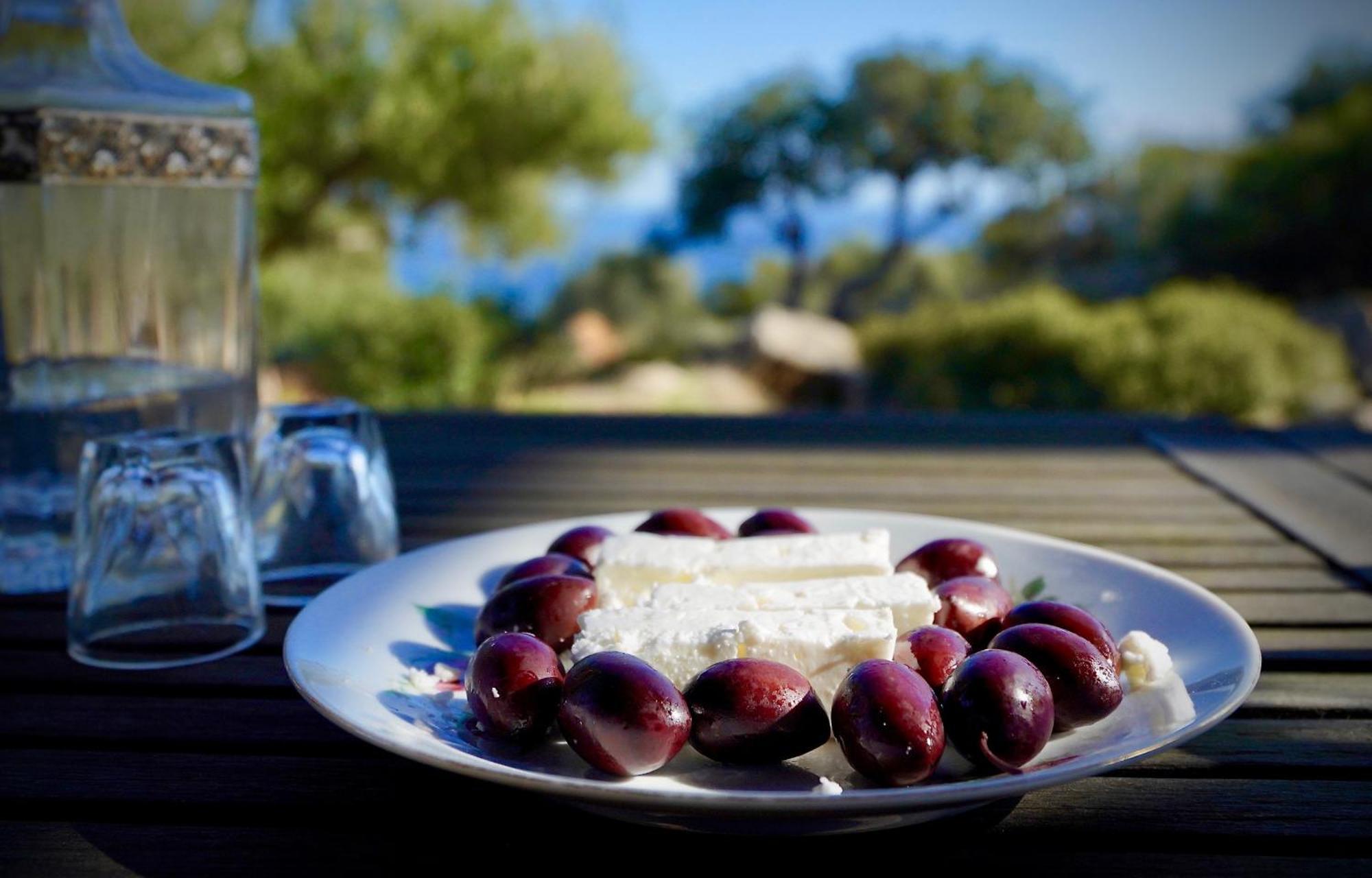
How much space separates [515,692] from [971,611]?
0.91 feet

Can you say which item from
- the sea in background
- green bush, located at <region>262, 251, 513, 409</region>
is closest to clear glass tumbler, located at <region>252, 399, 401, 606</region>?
green bush, located at <region>262, 251, 513, 409</region>

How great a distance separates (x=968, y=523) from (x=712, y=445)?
728 millimetres

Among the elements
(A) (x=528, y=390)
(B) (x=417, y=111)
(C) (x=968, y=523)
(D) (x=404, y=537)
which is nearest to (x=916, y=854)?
(C) (x=968, y=523)

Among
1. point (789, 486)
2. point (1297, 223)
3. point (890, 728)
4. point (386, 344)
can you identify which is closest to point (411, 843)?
point (890, 728)

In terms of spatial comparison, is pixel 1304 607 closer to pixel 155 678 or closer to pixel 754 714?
pixel 754 714

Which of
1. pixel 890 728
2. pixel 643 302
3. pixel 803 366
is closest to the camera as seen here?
pixel 890 728

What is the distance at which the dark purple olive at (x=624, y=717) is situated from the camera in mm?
528

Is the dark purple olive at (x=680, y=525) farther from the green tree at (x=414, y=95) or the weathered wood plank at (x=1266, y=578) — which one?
the green tree at (x=414, y=95)

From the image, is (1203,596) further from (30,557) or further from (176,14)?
(176,14)

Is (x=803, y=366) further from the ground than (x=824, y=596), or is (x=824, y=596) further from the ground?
(x=824, y=596)

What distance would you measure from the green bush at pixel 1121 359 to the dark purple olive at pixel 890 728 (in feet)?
17.9

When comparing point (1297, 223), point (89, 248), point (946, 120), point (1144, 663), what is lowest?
point (1144, 663)

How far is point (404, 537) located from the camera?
1.11 metres

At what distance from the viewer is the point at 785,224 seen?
35.6 ft
